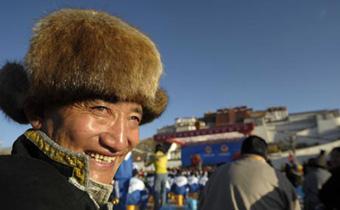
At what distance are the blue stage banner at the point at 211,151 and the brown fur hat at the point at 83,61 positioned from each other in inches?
775

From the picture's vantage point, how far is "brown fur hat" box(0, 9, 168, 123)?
1.20 m

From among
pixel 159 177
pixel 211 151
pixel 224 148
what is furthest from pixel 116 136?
pixel 211 151

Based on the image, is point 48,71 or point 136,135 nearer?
point 48,71

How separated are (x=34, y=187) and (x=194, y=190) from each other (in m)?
11.3

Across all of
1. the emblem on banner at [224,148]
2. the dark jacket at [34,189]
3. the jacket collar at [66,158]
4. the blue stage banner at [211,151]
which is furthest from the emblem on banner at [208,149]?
the dark jacket at [34,189]

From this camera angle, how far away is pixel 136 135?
1397mm

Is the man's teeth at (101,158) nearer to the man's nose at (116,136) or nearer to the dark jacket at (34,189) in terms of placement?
the man's nose at (116,136)

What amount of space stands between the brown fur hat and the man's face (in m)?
0.04

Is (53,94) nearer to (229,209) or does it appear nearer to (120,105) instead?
(120,105)

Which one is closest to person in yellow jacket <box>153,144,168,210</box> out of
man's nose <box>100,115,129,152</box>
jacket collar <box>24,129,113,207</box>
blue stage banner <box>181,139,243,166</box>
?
man's nose <box>100,115,129,152</box>

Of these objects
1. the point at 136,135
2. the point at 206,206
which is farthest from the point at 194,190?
the point at 136,135

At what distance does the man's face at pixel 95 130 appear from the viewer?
1191 millimetres

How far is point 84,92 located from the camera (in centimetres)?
121

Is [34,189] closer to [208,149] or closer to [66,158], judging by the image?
[66,158]
